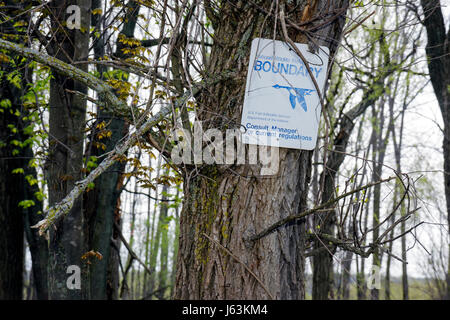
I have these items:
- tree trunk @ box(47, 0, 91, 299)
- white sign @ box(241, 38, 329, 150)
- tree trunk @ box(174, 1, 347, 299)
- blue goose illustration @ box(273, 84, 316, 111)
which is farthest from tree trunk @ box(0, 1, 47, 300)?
blue goose illustration @ box(273, 84, 316, 111)

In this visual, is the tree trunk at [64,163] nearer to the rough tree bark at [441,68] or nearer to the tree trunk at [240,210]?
the tree trunk at [240,210]

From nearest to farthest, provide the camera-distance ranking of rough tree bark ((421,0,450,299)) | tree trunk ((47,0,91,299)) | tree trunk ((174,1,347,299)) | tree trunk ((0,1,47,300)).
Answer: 1. tree trunk ((174,1,347,299))
2. tree trunk ((47,0,91,299))
3. rough tree bark ((421,0,450,299))
4. tree trunk ((0,1,47,300))

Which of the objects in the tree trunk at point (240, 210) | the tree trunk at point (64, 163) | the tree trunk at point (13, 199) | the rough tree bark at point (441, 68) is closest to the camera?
the tree trunk at point (240, 210)

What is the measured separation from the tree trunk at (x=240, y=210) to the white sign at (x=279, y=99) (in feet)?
0.21

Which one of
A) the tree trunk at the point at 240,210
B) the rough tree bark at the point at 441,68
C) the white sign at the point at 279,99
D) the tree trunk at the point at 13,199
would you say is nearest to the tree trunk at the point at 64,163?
the tree trunk at the point at 13,199

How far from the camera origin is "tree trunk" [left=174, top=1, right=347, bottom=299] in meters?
2.06

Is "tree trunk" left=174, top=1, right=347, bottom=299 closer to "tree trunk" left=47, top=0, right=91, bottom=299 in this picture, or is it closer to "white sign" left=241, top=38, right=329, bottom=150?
"white sign" left=241, top=38, right=329, bottom=150

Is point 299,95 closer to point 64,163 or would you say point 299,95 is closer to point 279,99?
point 279,99

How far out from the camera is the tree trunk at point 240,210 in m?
2.06

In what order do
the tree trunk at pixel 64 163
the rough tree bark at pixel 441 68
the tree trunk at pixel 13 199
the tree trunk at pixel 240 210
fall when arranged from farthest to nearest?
the tree trunk at pixel 13 199
the rough tree bark at pixel 441 68
the tree trunk at pixel 64 163
the tree trunk at pixel 240 210

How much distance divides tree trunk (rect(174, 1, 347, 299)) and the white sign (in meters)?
0.06

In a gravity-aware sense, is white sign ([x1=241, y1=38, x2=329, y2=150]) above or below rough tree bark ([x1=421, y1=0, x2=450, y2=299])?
below

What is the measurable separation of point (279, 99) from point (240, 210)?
590 millimetres
